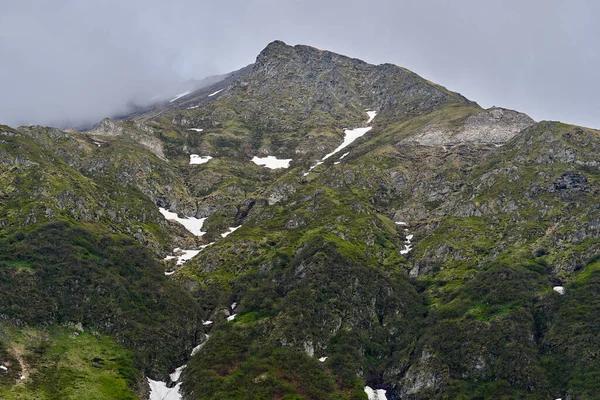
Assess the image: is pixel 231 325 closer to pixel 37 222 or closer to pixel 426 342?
pixel 426 342

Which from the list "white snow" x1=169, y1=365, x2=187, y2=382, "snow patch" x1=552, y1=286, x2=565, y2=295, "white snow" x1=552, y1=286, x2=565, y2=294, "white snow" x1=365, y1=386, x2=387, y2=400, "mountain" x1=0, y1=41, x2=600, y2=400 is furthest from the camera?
"white snow" x1=552, y1=286, x2=565, y2=294

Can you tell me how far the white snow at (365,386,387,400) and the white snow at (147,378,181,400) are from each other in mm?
46761

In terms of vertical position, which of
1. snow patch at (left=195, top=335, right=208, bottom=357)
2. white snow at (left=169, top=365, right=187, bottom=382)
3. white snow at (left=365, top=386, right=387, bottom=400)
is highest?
snow patch at (left=195, top=335, right=208, bottom=357)

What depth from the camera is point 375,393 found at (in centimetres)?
12975

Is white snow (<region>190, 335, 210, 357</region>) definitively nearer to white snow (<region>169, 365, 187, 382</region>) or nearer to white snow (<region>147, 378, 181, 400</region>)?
white snow (<region>169, 365, 187, 382</region>)

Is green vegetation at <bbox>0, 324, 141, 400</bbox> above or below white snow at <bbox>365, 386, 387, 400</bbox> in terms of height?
above

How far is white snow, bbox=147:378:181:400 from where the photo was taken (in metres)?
127

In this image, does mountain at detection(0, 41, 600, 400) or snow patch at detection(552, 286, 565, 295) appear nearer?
mountain at detection(0, 41, 600, 400)

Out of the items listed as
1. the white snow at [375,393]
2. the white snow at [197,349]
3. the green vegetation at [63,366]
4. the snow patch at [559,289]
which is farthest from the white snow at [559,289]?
the green vegetation at [63,366]

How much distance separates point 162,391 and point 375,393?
5365 cm

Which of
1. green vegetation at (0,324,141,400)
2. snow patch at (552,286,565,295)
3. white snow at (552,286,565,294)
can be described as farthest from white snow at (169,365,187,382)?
white snow at (552,286,565,294)

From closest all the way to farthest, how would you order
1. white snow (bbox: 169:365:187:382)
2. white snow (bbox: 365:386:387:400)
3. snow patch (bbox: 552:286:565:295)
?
white snow (bbox: 365:386:387:400), white snow (bbox: 169:365:187:382), snow patch (bbox: 552:286:565:295)

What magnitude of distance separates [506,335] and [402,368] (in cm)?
2740

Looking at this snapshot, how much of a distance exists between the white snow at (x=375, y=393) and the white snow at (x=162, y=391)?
153 ft
